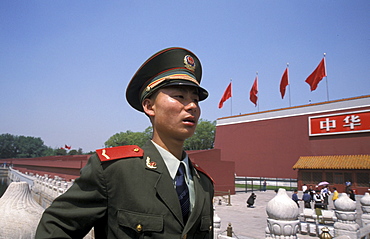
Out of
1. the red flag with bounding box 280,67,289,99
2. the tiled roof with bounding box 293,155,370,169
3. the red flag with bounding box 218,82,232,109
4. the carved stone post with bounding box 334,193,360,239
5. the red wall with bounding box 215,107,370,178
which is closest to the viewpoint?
the carved stone post with bounding box 334,193,360,239

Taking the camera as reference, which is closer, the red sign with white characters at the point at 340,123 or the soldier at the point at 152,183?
the soldier at the point at 152,183

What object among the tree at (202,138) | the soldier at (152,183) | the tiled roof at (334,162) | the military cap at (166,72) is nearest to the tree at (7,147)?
the tree at (202,138)

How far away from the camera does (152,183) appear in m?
1.43

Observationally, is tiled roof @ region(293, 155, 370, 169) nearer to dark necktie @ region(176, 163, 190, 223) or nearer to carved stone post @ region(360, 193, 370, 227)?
carved stone post @ region(360, 193, 370, 227)

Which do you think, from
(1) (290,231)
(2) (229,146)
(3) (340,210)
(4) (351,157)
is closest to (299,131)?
(4) (351,157)

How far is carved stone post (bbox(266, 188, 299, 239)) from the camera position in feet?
11.4

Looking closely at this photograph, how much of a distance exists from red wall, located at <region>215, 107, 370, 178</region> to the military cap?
24798mm

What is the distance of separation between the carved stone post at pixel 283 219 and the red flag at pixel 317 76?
79.1 feet

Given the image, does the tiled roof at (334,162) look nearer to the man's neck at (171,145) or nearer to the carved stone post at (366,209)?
the carved stone post at (366,209)

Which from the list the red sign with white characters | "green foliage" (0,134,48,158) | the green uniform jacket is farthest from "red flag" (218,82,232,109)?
"green foliage" (0,134,48,158)

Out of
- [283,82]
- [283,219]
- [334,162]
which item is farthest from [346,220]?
[283,82]

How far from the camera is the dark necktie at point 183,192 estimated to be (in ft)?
4.88

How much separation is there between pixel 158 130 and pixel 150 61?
1.48ft

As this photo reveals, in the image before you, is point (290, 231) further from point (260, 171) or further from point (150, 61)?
point (260, 171)
